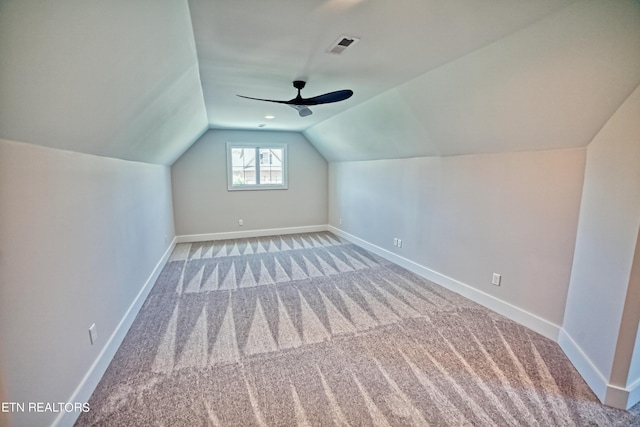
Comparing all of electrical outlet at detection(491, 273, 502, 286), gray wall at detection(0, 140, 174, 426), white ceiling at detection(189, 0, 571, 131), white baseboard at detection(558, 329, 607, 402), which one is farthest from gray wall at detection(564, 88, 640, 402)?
gray wall at detection(0, 140, 174, 426)

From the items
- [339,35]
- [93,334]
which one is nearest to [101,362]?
[93,334]

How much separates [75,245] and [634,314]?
3.46m

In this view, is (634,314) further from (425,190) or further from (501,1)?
(425,190)

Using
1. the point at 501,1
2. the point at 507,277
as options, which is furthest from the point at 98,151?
the point at 507,277

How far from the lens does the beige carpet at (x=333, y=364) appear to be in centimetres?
175

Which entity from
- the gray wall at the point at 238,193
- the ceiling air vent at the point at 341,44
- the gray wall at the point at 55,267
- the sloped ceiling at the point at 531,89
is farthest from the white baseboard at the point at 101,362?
the sloped ceiling at the point at 531,89

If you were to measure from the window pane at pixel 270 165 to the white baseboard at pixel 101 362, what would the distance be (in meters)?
3.45

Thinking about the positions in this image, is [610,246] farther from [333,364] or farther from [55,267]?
[55,267]

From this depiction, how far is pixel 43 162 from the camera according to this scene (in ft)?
5.02

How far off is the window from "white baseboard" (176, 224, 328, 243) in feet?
3.10

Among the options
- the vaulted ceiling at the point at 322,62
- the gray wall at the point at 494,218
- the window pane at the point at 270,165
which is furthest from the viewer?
the window pane at the point at 270,165

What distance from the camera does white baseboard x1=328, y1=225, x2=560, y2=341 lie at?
256 cm

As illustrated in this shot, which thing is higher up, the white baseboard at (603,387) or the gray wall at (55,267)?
the gray wall at (55,267)

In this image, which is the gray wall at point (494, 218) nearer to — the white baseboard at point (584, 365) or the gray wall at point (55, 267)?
the white baseboard at point (584, 365)
